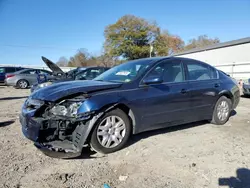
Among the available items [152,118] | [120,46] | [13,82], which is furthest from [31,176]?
[120,46]

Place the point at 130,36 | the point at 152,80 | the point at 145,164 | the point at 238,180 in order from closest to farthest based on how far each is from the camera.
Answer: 1. the point at 238,180
2. the point at 145,164
3. the point at 152,80
4. the point at 130,36

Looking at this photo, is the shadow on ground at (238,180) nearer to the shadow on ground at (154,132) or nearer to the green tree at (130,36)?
the shadow on ground at (154,132)

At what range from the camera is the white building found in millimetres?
18188

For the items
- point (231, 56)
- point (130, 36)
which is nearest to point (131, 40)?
point (130, 36)

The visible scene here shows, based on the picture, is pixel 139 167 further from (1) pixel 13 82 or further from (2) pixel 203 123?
(1) pixel 13 82

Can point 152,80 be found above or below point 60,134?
above

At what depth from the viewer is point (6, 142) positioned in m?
3.85

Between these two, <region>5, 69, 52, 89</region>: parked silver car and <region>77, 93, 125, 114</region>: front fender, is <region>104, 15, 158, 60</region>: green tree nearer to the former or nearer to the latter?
<region>5, 69, 52, 89</region>: parked silver car

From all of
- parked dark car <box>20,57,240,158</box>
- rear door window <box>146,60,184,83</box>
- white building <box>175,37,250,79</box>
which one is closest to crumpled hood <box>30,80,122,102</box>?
parked dark car <box>20,57,240,158</box>

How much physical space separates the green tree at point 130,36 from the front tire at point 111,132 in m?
39.9

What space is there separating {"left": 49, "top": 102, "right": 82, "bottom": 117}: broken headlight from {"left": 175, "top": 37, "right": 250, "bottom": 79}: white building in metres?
18.0

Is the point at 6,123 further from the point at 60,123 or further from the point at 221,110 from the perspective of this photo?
the point at 221,110

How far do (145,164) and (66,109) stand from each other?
1395 mm

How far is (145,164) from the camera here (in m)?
3.07
